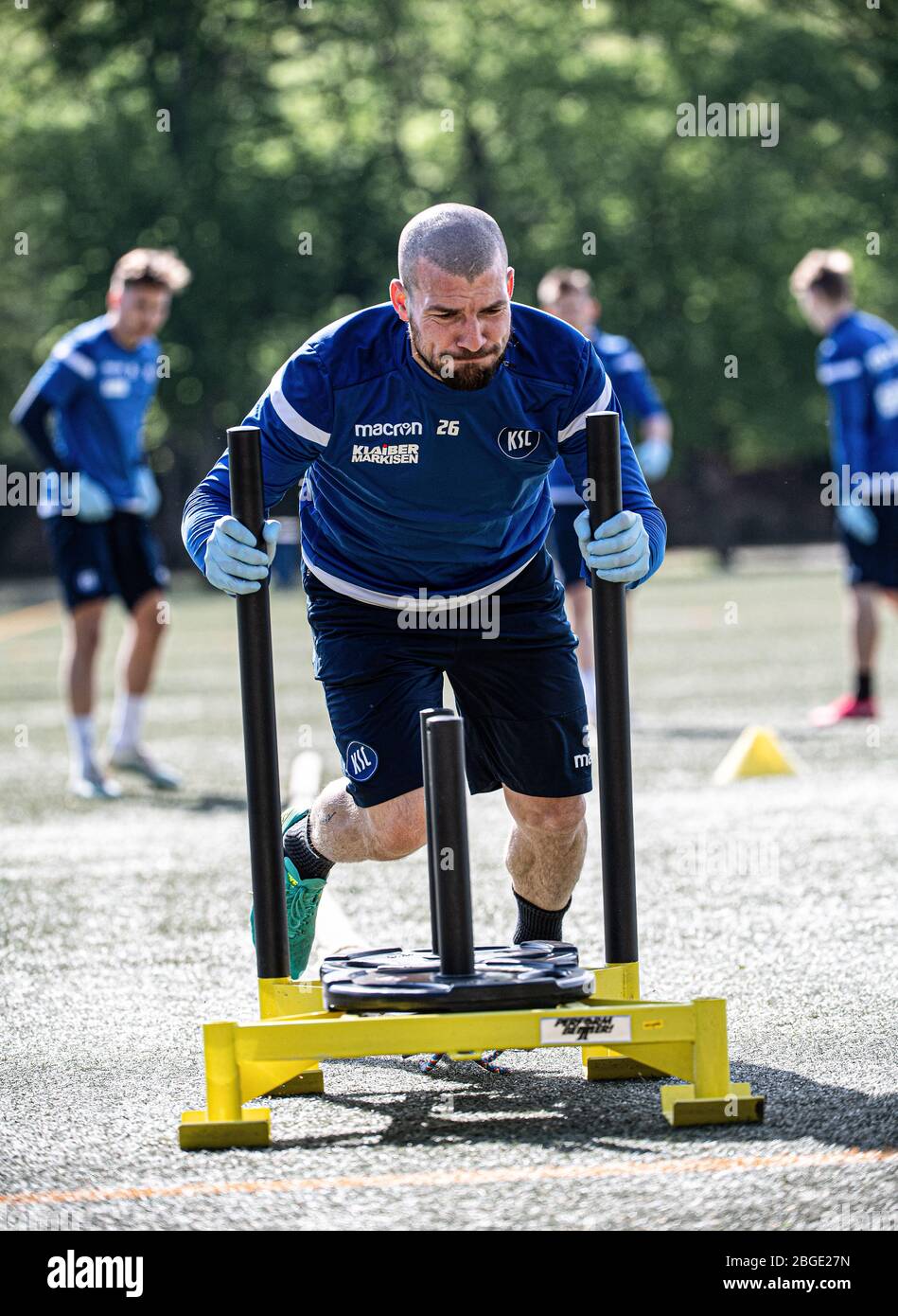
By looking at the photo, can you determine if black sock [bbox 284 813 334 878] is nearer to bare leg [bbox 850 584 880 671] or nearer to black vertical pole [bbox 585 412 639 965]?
black vertical pole [bbox 585 412 639 965]

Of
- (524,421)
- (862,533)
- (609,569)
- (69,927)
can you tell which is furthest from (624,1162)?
(862,533)

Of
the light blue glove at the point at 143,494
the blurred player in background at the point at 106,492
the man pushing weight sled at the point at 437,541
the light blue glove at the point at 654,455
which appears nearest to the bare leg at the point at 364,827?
the man pushing weight sled at the point at 437,541

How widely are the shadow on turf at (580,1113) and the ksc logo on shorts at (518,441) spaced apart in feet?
4.75

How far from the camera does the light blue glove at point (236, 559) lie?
3.97m

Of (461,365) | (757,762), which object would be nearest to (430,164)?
(757,762)

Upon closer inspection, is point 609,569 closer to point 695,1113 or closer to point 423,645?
point 423,645

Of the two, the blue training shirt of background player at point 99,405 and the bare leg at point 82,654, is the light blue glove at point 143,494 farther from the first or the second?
the bare leg at point 82,654

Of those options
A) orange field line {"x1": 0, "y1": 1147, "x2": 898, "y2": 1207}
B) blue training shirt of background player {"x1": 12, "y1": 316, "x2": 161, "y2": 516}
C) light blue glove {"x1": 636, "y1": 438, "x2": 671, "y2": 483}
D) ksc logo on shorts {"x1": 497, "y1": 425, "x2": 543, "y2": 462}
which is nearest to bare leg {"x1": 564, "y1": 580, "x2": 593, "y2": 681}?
light blue glove {"x1": 636, "y1": 438, "x2": 671, "y2": 483}

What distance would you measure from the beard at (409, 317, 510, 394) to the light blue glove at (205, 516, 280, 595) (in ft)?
1.68

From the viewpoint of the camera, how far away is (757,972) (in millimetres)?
5352

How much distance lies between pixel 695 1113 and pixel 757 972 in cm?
156

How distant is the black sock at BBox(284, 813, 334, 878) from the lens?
15.6ft

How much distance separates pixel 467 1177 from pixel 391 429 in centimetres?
170
